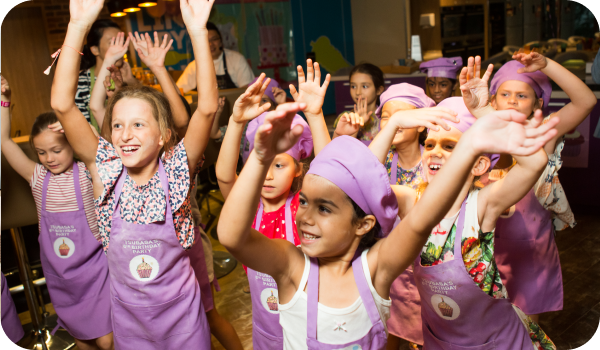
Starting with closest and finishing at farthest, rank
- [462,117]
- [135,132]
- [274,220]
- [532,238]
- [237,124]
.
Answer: [237,124] < [462,117] < [135,132] < [274,220] < [532,238]

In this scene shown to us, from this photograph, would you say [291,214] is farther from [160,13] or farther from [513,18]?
[513,18]

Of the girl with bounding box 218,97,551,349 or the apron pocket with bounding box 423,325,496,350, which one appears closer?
the girl with bounding box 218,97,551,349

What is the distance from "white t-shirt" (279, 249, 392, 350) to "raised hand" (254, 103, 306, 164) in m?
0.41

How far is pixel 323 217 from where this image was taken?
1204 millimetres

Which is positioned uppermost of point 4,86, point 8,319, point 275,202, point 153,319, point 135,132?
point 4,86

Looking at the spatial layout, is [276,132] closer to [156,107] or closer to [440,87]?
[156,107]

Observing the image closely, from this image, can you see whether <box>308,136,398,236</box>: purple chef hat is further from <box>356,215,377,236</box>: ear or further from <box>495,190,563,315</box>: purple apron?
<box>495,190,563,315</box>: purple apron

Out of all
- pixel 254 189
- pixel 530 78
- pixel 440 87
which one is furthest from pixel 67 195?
pixel 440 87

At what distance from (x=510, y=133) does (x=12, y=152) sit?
214 centimetres

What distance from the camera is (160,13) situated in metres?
6.79

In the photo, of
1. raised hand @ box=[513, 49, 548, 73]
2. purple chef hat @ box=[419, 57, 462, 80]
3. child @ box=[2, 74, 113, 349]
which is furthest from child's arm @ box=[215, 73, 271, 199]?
purple chef hat @ box=[419, 57, 462, 80]

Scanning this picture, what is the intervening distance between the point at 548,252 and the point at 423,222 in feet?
4.38

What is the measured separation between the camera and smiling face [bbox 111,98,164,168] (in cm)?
170

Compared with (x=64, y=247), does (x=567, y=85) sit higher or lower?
higher
